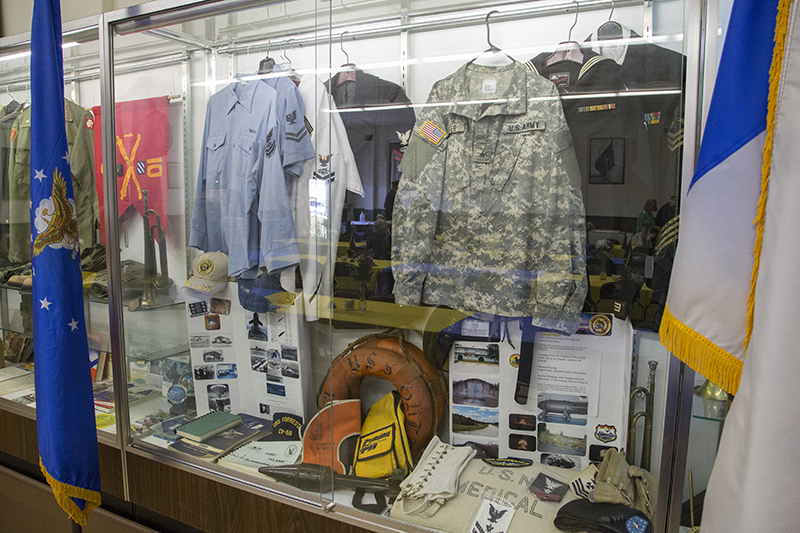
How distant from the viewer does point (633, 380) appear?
1533 mm

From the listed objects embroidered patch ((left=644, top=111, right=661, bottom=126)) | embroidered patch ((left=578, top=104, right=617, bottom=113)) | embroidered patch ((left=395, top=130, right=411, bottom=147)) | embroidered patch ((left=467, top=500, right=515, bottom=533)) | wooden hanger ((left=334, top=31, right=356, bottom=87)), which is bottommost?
embroidered patch ((left=467, top=500, right=515, bottom=533))

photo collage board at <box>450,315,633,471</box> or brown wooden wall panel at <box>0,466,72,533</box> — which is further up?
photo collage board at <box>450,315,633,471</box>

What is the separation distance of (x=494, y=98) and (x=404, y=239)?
22.0 inches

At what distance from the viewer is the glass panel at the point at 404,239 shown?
1556mm

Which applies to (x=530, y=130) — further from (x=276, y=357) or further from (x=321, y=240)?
(x=276, y=357)

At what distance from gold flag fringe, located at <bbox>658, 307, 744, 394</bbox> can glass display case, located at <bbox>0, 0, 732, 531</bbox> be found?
10.0 inches

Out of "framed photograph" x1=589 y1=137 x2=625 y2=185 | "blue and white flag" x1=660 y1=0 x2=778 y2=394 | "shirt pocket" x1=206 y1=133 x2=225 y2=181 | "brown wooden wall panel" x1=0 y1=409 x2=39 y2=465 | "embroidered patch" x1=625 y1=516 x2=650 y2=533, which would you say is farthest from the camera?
"brown wooden wall panel" x1=0 y1=409 x2=39 y2=465

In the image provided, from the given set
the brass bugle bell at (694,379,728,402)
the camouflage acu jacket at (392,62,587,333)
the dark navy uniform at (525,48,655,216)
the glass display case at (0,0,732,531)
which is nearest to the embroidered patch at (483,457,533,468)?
the glass display case at (0,0,732,531)

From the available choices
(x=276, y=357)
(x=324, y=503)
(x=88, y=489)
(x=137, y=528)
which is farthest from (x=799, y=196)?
(x=137, y=528)

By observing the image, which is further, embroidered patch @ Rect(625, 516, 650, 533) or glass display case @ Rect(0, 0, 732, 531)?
glass display case @ Rect(0, 0, 732, 531)

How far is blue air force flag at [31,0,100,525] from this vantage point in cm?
178

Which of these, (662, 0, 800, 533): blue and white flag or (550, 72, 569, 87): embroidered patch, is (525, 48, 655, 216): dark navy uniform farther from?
(662, 0, 800, 533): blue and white flag

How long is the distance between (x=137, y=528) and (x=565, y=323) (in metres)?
1.90

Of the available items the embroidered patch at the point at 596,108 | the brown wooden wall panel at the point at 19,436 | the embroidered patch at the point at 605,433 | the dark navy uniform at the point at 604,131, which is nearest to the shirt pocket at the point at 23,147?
the brown wooden wall panel at the point at 19,436
